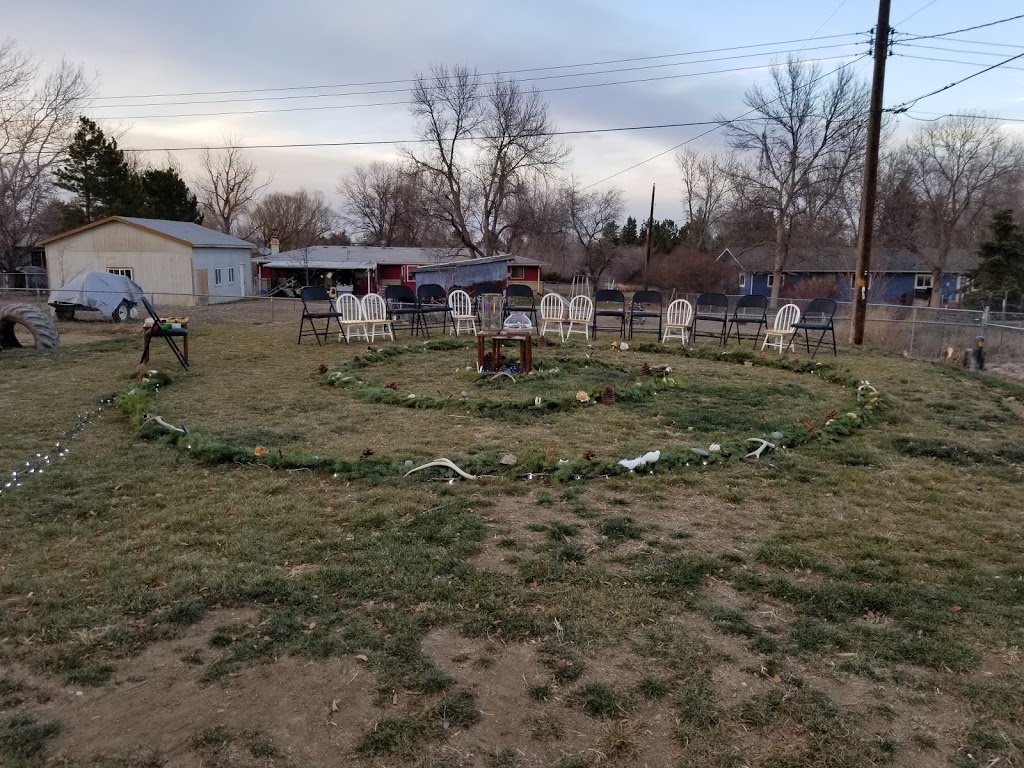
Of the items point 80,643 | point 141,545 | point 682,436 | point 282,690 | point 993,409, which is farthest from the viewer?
point 993,409

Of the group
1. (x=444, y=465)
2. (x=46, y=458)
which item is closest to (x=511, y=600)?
(x=444, y=465)

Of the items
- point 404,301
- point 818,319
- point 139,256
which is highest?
point 139,256

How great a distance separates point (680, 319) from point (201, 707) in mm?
10689

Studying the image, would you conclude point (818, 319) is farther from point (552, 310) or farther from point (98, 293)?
point (98, 293)

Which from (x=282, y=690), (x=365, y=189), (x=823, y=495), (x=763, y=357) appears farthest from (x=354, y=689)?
(x=365, y=189)

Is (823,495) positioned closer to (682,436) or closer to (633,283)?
(682,436)

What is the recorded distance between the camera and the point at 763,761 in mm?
1848

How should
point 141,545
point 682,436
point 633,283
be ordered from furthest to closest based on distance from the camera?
point 633,283, point 682,436, point 141,545

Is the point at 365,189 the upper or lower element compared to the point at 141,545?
upper

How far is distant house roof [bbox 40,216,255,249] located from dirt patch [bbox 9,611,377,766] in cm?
2441

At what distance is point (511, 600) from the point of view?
2.68 m

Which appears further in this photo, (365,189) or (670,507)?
(365,189)

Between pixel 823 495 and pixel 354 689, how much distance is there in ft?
9.59

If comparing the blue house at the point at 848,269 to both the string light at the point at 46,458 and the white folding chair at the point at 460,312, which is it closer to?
the white folding chair at the point at 460,312
